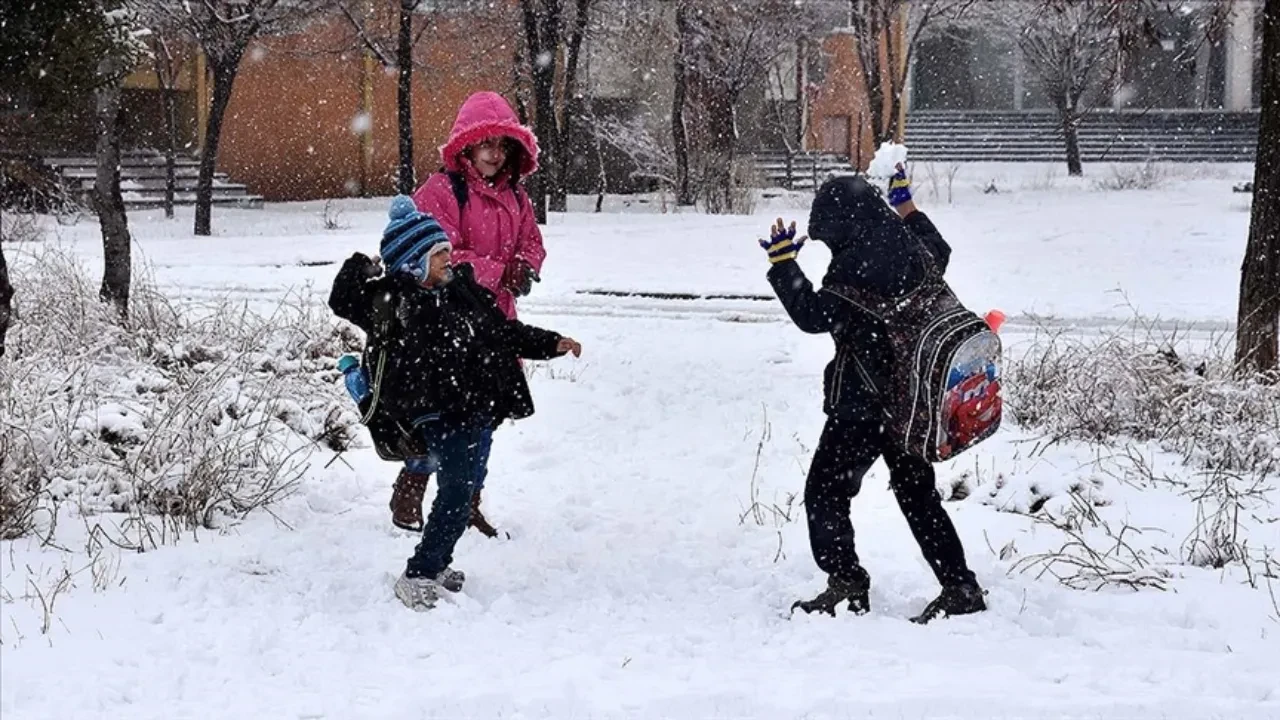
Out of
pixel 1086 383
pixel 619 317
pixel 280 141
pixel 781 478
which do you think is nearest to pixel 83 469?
pixel 781 478

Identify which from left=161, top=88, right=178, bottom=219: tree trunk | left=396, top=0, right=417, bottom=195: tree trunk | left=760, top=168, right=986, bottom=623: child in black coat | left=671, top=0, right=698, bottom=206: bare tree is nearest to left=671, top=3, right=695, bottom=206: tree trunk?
left=671, top=0, right=698, bottom=206: bare tree

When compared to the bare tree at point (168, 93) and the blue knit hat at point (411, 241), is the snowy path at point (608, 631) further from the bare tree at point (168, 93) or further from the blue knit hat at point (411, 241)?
the bare tree at point (168, 93)

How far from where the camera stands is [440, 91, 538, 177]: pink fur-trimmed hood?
5559mm

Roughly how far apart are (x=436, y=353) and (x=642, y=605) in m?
1.17

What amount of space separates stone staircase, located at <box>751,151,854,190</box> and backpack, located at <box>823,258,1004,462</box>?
2780 cm

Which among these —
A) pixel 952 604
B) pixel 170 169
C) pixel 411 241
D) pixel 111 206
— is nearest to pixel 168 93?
pixel 170 169

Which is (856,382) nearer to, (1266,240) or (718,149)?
(1266,240)

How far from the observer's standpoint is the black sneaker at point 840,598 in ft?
16.0

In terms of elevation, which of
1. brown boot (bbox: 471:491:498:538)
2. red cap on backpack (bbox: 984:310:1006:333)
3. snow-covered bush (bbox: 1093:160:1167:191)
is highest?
snow-covered bush (bbox: 1093:160:1167:191)

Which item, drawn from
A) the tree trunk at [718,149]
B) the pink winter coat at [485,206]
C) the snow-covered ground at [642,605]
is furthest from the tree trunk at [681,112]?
the pink winter coat at [485,206]

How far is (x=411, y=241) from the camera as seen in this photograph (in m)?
4.89

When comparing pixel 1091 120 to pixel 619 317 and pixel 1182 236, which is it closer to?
pixel 1182 236

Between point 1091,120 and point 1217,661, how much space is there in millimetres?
42528

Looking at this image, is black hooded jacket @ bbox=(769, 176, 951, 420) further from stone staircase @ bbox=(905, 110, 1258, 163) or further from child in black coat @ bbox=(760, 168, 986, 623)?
stone staircase @ bbox=(905, 110, 1258, 163)
